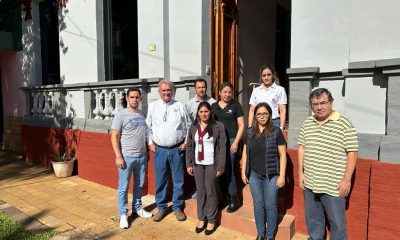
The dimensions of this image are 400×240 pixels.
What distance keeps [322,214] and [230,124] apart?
1483 mm

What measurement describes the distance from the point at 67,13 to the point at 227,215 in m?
5.68

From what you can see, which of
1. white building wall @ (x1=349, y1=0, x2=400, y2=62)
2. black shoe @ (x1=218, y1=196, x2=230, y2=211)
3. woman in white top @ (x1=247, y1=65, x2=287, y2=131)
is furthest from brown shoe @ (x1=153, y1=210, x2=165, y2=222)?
white building wall @ (x1=349, y1=0, x2=400, y2=62)

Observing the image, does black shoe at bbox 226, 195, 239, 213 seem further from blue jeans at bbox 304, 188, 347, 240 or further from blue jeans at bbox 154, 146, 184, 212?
blue jeans at bbox 304, 188, 347, 240

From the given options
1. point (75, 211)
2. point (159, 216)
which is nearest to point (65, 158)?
point (75, 211)

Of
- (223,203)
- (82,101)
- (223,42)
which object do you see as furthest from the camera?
(82,101)

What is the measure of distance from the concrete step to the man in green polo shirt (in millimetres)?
597

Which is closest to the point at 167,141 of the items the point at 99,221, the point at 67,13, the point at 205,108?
the point at 205,108

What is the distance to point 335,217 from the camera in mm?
3148

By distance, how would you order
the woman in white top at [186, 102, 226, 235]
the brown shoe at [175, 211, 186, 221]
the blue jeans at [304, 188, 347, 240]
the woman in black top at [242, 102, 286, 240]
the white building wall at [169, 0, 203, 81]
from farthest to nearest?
1. the white building wall at [169, 0, 203, 81]
2. the brown shoe at [175, 211, 186, 221]
3. the woman in white top at [186, 102, 226, 235]
4. the woman in black top at [242, 102, 286, 240]
5. the blue jeans at [304, 188, 347, 240]

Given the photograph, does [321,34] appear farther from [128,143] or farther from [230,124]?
[128,143]

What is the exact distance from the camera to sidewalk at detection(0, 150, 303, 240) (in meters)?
4.20

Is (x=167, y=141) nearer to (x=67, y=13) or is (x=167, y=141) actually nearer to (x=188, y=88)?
(x=188, y=88)

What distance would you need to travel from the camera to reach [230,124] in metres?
4.20

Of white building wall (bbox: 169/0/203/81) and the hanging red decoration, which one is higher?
the hanging red decoration
